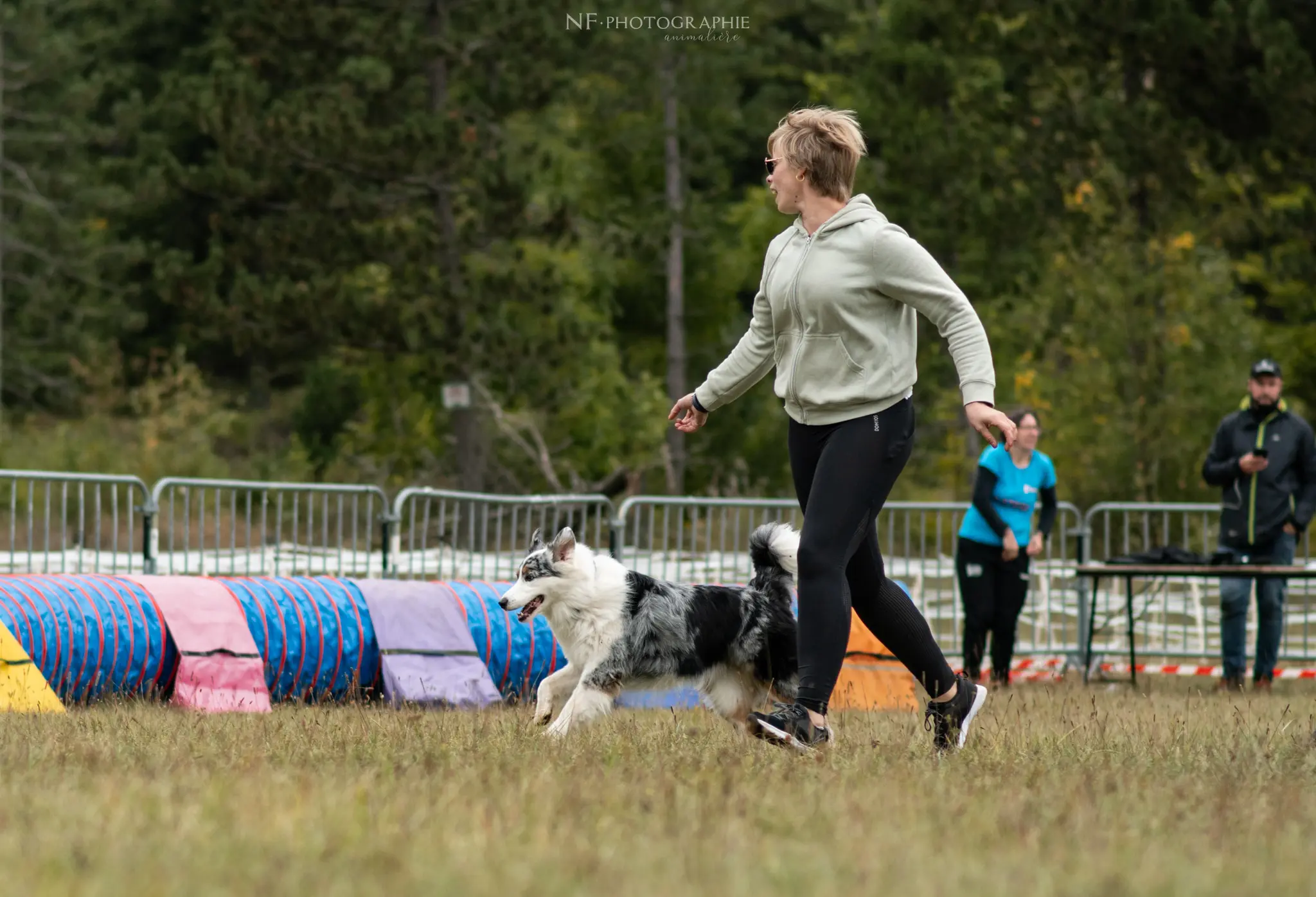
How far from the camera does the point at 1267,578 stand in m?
10.7

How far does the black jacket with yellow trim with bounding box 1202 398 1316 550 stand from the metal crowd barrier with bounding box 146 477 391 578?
5.70m

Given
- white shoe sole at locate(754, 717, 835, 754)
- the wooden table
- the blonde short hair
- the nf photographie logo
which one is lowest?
white shoe sole at locate(754, 717, 835, 754)

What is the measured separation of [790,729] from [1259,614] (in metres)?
6.91

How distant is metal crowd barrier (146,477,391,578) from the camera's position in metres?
11.6

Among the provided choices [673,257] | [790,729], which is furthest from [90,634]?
[673,257]

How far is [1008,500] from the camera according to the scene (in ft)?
33.6

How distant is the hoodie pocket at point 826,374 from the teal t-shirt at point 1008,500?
5528mm

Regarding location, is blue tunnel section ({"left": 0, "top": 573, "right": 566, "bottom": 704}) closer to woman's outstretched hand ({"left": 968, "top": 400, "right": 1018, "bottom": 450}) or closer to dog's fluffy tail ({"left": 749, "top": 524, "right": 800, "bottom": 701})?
dog's fluffy tail ({"left": 749, "top": 524, "right": 800, "bottom": 701})

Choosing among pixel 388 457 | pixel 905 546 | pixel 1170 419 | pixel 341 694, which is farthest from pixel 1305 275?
pixel 388 457

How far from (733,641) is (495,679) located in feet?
8.13

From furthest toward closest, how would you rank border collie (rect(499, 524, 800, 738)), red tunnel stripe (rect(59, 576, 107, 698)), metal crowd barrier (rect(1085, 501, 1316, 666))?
1. metal crowd barrier (rect(1085, 501, 1316, 666))
2. red tunnel stripe (rect(59, 576, 107, 698))
3. border collie (rect(499, 524, 800, 738))

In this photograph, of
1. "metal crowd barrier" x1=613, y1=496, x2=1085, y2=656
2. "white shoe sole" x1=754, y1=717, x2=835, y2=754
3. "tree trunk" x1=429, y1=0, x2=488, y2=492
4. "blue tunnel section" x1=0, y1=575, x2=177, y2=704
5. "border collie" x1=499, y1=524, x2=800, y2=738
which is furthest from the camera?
"tree trunk" x1=429, y1=0, x2=488, y2=492

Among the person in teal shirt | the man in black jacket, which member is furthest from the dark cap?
the person in teal shirt

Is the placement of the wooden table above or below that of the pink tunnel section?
above
